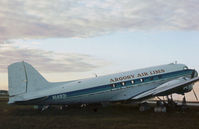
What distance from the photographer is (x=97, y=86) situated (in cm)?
2220

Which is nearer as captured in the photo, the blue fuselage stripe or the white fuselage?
the white fuselage

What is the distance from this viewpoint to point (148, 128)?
13336 millimetres

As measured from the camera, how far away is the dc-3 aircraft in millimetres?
19828

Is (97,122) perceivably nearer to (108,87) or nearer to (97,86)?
(97,86)

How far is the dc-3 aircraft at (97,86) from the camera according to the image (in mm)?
19828

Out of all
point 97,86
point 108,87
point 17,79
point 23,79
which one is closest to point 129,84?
point 108,87

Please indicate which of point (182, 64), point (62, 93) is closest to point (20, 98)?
point (62, 93)

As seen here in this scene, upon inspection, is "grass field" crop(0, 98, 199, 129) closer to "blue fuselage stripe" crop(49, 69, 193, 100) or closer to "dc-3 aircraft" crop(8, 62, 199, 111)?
"dc-3 aircraft" crop(8, 62, 199, 111)

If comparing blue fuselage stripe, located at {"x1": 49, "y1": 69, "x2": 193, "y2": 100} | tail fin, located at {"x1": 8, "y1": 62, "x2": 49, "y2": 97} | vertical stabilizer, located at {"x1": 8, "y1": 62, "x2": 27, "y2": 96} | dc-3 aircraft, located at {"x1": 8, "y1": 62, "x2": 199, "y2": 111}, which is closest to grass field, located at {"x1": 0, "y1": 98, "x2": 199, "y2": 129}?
dc-3 aircraft, located at {"x1": 8, "y1": 62, "x2": 199, "y2": 111}

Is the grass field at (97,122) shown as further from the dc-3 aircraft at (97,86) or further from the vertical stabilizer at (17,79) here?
the vertical stabilizer at (17,79)

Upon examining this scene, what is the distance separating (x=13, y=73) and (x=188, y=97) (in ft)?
109

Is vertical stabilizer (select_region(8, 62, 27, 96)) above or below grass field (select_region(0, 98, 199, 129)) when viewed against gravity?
above

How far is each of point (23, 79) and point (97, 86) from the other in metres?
6.58

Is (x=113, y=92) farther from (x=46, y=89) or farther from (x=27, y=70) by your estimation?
(x=27, y=70)
